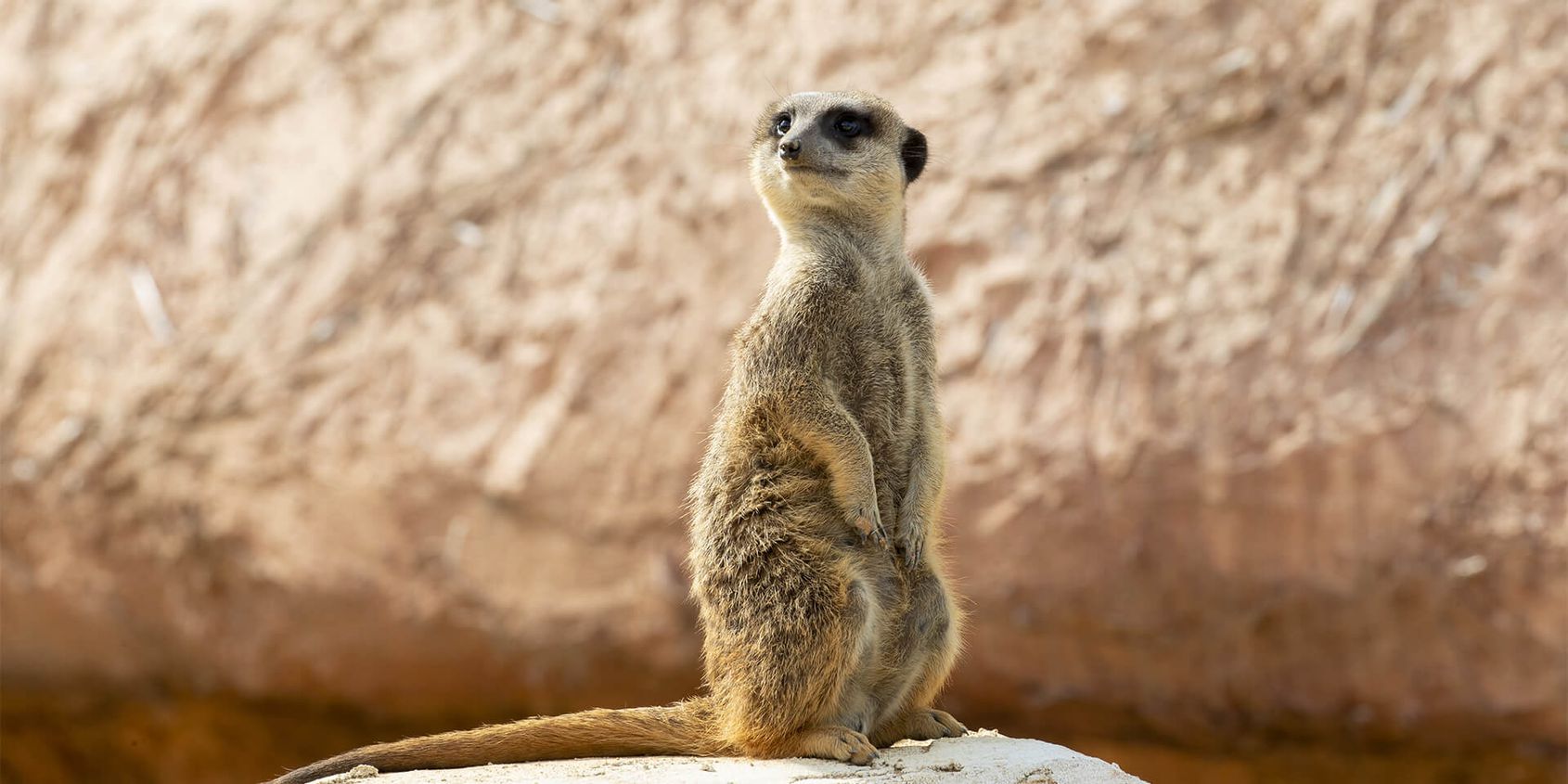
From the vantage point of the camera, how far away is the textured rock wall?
170 inches

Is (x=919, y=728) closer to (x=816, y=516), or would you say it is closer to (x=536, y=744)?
(x=816, y=516)

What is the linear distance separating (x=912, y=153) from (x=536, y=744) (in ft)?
4.21

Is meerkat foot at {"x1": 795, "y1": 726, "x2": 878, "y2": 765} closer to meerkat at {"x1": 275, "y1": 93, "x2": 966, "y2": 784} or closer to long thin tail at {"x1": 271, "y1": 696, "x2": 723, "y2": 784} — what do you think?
meerkat at {"x1": 275, "y1": 93, "x2": 966, "y2": 784}

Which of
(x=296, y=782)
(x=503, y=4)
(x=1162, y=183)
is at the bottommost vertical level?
(x=296, y=782)

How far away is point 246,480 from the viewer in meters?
4.88

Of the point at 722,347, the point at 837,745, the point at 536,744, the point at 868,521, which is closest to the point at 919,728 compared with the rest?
the point at 837,745

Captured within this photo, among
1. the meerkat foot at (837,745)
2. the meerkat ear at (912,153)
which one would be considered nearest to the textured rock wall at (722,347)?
the meerkat ear at (912,153)

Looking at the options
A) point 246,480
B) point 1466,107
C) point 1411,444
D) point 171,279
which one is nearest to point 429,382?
point 246,480

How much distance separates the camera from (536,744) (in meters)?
2.62

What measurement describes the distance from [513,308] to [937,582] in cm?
251

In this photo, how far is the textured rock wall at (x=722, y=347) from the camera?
14.1 feet

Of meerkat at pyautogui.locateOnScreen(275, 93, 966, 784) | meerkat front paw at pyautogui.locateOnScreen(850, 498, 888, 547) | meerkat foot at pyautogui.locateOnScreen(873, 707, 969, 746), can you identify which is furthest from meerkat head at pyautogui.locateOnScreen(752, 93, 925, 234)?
meerkat foot at pyautogui.locateOnScreen(873, 707, 969, 746)

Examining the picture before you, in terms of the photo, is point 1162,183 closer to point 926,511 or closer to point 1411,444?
point 1411,444

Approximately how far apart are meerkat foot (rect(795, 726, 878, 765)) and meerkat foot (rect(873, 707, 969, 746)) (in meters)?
0.17
